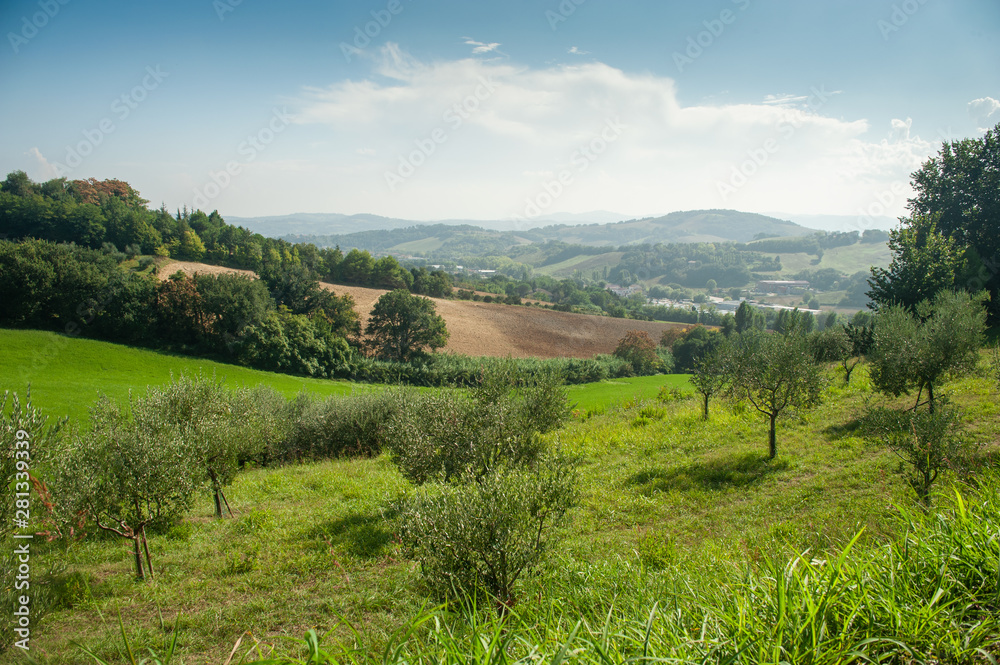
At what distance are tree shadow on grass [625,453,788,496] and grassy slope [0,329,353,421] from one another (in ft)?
91.6

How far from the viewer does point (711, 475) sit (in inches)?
661

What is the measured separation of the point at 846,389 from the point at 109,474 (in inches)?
1301

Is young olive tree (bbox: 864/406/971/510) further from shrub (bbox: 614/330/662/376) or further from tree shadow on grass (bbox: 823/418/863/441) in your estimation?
shrub (bbox: 614/330/662/376)

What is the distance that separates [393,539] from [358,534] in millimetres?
1772

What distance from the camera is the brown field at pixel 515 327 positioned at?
73188mm

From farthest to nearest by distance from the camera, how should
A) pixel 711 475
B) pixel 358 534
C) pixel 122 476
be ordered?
pixel 711 475 < pixel 358 534 < pixel 122 476

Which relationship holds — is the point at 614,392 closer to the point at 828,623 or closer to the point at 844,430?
the point at 844,430

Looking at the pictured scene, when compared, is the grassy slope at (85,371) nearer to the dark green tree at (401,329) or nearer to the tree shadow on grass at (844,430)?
the dark green tree at (401,329)

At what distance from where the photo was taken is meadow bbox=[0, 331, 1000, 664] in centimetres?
320

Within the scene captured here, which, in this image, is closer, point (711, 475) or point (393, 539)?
point (393, 539)

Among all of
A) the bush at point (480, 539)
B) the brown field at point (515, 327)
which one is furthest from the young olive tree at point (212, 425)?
the brown field at point (515, 327)

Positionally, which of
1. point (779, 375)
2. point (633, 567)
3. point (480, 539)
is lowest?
point (633, 567)

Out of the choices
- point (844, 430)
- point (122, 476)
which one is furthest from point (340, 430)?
point (844, 430)

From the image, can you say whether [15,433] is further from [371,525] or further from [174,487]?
[371,525]
